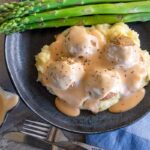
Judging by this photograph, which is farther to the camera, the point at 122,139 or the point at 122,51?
the point at 122,139

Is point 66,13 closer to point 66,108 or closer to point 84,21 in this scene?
point 84,21

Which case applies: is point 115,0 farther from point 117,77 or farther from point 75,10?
point 117,77

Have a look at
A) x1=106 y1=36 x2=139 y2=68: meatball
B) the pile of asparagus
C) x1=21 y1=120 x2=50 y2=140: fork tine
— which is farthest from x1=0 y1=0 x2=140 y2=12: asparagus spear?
x1=21 y1=120 x2=50 y2=140: fork tine

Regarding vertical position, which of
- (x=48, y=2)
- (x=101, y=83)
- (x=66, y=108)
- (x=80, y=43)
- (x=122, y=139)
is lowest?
(x=122, y=139)

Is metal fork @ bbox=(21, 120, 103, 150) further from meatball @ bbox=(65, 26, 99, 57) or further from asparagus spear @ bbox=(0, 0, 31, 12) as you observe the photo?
asparagus spear @ bbox=(0, 0, 31, 12)

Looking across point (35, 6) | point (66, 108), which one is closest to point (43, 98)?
point (66, 108)

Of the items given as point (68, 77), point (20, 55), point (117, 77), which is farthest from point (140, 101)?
point (20, 55)
